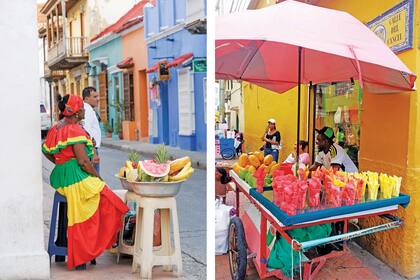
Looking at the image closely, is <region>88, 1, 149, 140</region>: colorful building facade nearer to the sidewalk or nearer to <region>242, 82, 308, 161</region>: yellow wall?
the sidewalk

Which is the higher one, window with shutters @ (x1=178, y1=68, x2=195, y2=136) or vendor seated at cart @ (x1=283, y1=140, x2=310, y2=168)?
window with shutters @ (x1=178, y1=68, x2=195, y2=136)

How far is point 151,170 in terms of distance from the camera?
6.06 feet

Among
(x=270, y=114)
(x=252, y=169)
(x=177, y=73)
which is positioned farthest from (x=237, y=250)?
(x=177, y=73)

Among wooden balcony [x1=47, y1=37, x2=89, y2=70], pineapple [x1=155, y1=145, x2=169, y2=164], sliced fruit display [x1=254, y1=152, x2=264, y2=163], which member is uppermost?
wooden balcony [x1=47, y1=37, x2=89, y2=70]

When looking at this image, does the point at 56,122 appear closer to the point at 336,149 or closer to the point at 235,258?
the point at 235,258

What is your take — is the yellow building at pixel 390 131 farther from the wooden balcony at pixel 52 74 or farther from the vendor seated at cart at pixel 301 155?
the wooden balcony at pixel 52 74

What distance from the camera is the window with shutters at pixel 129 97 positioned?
145 centimetres

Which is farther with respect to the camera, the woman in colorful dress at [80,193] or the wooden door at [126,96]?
the woman in colorful dress at [80,193]

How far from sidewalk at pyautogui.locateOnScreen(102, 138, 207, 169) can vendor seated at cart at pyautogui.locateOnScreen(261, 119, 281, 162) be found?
0.34 m

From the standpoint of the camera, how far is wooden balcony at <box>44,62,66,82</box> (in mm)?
1583

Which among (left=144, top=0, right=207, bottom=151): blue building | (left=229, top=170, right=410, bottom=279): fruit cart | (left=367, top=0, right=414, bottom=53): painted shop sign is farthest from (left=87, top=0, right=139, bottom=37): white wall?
(left=367, top=0, right=414, bottom=53): painted shop sign

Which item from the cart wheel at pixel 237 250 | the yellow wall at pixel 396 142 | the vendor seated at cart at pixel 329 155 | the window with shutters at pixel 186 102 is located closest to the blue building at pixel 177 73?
the window with shutters at pixel 186 102

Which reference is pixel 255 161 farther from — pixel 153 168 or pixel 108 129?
pixel 108 129

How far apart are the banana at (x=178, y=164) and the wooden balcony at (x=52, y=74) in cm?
41
